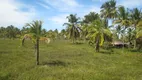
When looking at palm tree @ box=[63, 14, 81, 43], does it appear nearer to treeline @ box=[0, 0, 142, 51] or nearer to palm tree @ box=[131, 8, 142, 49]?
treeline @ box=[0, 0, 142, 51]

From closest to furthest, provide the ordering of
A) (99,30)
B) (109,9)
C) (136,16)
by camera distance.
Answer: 1. (99,30)
2. (136,16)
3. (109,9)

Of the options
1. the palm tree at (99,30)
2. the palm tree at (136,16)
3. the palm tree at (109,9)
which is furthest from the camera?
the palm tree at (109,9)

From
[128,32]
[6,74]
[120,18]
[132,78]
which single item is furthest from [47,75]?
[128,32]

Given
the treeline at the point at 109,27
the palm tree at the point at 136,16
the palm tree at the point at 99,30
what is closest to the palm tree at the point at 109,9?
the treeline at the point at 109,27

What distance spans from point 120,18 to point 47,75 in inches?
1702

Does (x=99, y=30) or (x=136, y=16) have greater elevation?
(x=136, y=16)

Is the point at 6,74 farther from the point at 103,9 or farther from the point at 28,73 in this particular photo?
the point at 103,9

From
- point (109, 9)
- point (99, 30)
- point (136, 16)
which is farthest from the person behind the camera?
point (109, 9)

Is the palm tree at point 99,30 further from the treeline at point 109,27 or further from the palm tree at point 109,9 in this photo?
the palm tree at point 109,9

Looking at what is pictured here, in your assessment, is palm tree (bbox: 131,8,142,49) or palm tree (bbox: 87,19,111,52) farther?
palm tree (bbox: 131,8,142,49)

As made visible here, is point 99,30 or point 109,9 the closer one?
point 99,30

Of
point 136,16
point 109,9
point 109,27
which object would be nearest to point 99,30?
point 109,27

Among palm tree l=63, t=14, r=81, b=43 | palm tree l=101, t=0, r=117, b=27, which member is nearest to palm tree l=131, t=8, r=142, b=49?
palm tree l=101, t=0, r=117, b=27

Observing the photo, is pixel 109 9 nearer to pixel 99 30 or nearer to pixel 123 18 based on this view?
pixel 123 18
